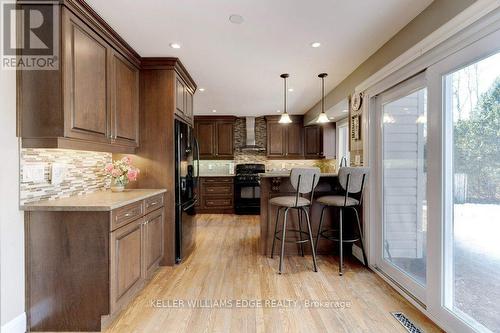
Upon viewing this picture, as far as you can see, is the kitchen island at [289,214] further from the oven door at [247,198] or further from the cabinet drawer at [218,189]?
the cabinet drawer at [218,189]

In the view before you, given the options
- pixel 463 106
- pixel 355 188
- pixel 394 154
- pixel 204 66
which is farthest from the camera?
pixel 204 66

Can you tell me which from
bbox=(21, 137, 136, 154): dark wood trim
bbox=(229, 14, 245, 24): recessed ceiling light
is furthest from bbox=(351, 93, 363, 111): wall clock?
bbox=(21, 137, 136, 154): dark wood trim

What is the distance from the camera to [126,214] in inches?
79.8

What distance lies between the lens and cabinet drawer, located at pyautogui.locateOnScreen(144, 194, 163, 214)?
2.46 m

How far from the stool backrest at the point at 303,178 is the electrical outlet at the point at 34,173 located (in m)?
2.25

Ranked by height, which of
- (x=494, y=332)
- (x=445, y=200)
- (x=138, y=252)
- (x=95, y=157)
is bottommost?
(x=494, y=332)

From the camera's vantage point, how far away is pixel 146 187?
9.66 feet

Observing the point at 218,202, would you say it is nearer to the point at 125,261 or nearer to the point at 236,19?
the point at 125,261

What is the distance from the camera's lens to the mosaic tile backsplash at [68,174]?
1.81 m

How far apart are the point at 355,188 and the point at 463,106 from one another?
1286mm

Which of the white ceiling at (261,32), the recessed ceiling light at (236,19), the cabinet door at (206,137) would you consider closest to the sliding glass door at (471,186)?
the white ceiling at (261,32)

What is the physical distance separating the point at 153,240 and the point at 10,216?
3.93ft

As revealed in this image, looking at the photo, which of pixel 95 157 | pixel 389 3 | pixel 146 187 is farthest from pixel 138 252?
pixel 389 3

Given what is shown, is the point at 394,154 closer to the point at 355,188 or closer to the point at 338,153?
the point at 355,188
